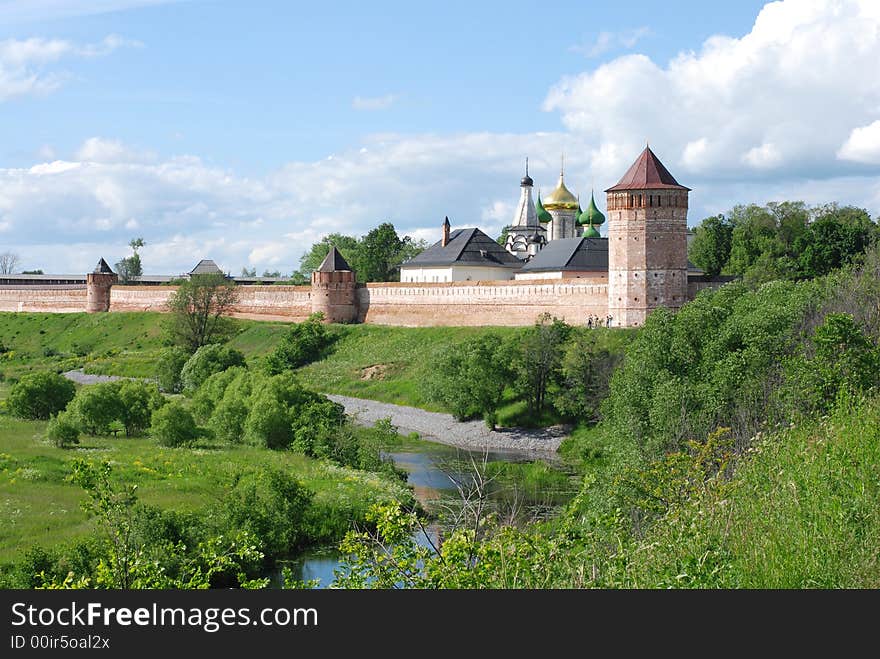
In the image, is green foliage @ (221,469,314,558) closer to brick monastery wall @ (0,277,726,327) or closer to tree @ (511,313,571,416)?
tree @ (511,313,571,416)

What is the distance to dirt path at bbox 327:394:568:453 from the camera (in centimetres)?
2947

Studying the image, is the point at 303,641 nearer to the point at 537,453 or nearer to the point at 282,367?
the point at 537,453

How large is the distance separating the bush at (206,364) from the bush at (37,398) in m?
7.23

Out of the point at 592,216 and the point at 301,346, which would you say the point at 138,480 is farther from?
the point at 592,216

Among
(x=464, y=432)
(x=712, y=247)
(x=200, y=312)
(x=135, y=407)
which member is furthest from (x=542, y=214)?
(x=135, y=407)

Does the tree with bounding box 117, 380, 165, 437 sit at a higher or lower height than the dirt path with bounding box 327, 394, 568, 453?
higher

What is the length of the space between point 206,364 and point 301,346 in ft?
20.3

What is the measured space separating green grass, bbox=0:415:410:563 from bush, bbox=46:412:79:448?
0.74ft

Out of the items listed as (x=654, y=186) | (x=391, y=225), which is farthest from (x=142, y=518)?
(x=391, y=225)

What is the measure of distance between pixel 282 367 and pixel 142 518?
26125 millimetres

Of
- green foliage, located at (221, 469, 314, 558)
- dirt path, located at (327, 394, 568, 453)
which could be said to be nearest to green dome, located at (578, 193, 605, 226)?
dirt path, located at (327, 394, 568, 453)

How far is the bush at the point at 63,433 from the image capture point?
81.6 ft

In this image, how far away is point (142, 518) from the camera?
15953 millimetres

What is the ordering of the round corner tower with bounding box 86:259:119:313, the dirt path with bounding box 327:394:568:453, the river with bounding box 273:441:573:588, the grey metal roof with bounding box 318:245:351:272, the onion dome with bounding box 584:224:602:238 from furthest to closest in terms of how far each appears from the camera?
the round corner tower with bounding box 86:259:119:313, the onion dome with bounding box 584:224:602:238, the grey metal roof with bounding box 318:245:351:272, the dirt path with bounding box 327:394:568:453, the river with bounding box 273:441:573:588
